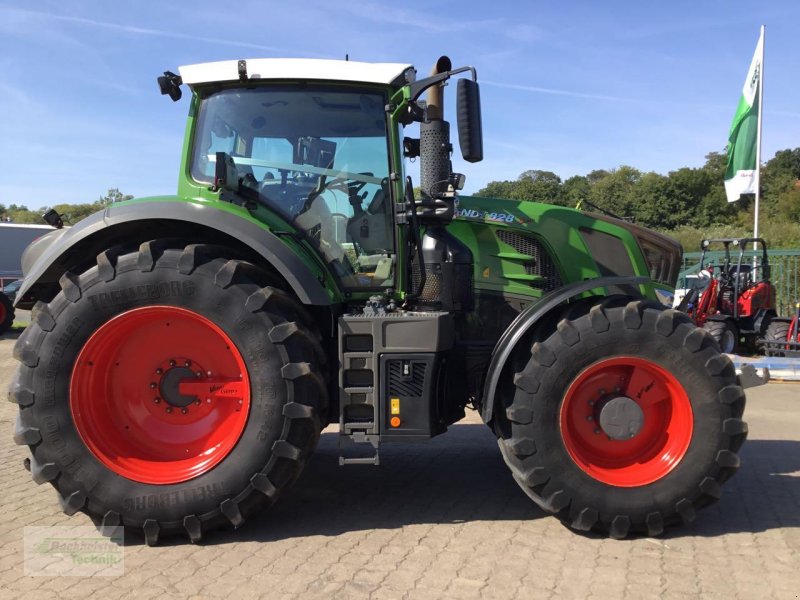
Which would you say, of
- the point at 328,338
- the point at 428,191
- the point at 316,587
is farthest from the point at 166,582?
the point at 428,191

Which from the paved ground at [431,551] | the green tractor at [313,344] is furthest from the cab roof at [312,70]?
the paved ground at [431,551]

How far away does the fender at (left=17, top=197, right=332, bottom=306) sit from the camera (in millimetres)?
3582

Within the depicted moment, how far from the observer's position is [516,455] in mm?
3588

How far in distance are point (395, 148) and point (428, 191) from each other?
0.33 meters

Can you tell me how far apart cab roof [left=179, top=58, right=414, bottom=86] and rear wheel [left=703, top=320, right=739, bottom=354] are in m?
9.60

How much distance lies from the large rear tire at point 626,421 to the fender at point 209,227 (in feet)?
4.29

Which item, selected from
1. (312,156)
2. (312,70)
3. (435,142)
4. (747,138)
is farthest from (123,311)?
(747,138)

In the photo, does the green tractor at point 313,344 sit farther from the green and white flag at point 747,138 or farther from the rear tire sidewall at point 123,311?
the green and white flag at point 747,138

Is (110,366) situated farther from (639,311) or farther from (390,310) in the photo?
(639,311)

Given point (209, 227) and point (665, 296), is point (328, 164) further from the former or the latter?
point (665, 296)

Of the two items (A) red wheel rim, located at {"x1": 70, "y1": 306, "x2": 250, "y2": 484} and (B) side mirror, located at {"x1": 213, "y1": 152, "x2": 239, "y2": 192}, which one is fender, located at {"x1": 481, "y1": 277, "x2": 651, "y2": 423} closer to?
(A) red wheel rim, located at {"x1": 70, "y1": 306, "x2": 250, "y2": 484}

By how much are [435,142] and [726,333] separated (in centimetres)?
973

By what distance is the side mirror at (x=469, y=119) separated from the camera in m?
3.52

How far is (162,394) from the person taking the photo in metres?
3.79
